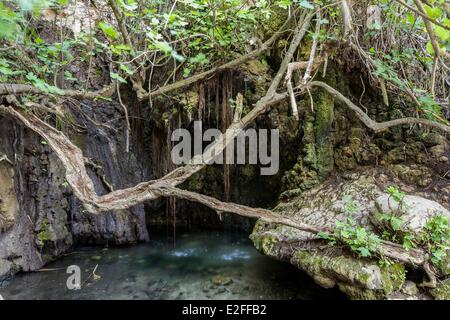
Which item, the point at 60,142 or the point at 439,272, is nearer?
the point at 439,272

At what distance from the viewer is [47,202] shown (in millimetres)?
4270

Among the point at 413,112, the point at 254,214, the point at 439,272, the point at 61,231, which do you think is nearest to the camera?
the point at 439,272

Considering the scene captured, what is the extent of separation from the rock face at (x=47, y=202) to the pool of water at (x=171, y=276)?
0.72 feet

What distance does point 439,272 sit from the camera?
2596 millimetres

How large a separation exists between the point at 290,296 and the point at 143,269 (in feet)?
6.68

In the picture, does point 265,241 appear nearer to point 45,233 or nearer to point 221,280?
point 221,280

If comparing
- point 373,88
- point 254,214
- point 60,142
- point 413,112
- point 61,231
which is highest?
point 373,88

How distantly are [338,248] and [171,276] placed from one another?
2.22 m

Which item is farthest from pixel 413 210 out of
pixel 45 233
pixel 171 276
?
pixel 45 233

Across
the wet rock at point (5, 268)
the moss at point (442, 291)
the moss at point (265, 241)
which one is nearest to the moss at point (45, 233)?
the wet rock at point (5, 268)

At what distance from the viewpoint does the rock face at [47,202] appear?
3.68m

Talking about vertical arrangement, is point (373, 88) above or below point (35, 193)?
above

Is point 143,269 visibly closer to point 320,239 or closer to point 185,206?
point 185,206

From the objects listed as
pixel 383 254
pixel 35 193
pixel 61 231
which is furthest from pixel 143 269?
pixel 383 254
